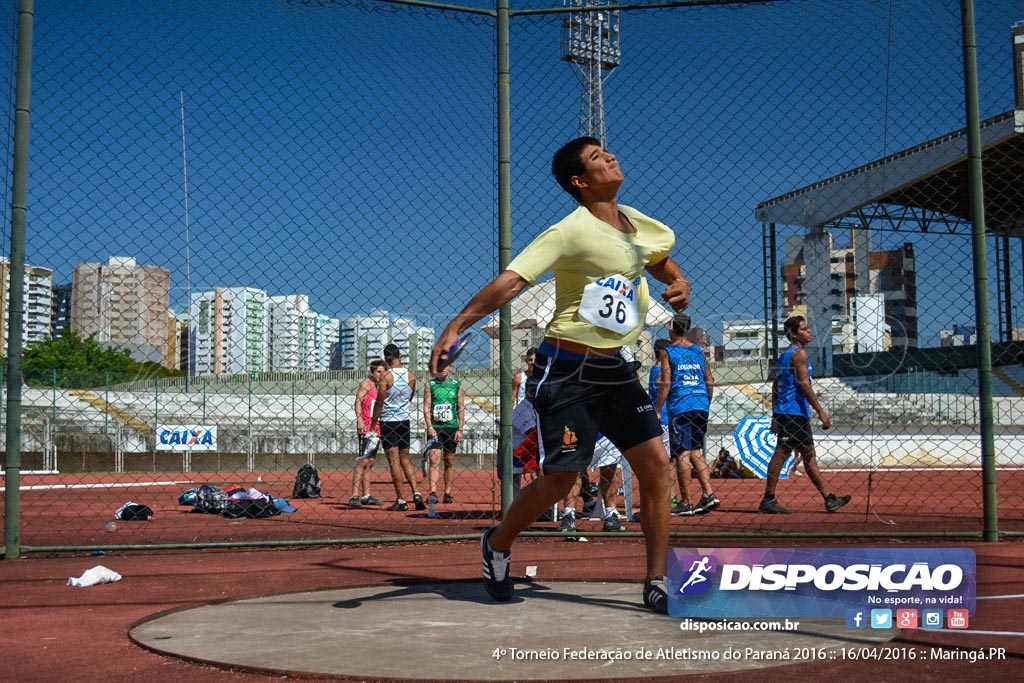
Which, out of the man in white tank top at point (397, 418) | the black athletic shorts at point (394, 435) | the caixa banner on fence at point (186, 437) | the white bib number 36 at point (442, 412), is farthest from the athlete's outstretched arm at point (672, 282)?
the caixa banner on fence at point (186, 437)

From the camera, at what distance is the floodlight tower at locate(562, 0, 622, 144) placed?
7461mm

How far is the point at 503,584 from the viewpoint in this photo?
15.9 ft

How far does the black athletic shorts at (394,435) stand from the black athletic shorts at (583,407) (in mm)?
6951

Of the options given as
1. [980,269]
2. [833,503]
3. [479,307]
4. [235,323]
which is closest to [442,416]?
[235,323]

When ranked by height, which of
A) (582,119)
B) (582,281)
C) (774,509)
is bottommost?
(774,509)

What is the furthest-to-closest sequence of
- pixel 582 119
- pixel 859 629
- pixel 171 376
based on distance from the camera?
pixel 171 376 < pixel 582 119 < pixel 859 629

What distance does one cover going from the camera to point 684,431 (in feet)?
32.9

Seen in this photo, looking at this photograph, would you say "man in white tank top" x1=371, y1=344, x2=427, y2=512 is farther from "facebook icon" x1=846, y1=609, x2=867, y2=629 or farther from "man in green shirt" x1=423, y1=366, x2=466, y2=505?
"facebook icon" x1=846, y1=609, x2=867, y2=629

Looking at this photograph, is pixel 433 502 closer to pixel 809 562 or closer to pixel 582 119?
pixel 582 119

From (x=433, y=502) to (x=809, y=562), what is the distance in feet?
21.5

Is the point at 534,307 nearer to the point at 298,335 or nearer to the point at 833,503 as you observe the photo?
the point at 298,335

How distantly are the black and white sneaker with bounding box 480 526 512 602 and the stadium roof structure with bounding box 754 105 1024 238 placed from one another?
4135mm

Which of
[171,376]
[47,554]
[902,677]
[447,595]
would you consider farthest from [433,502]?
[171,376]

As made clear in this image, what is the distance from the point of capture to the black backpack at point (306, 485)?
592 inches
